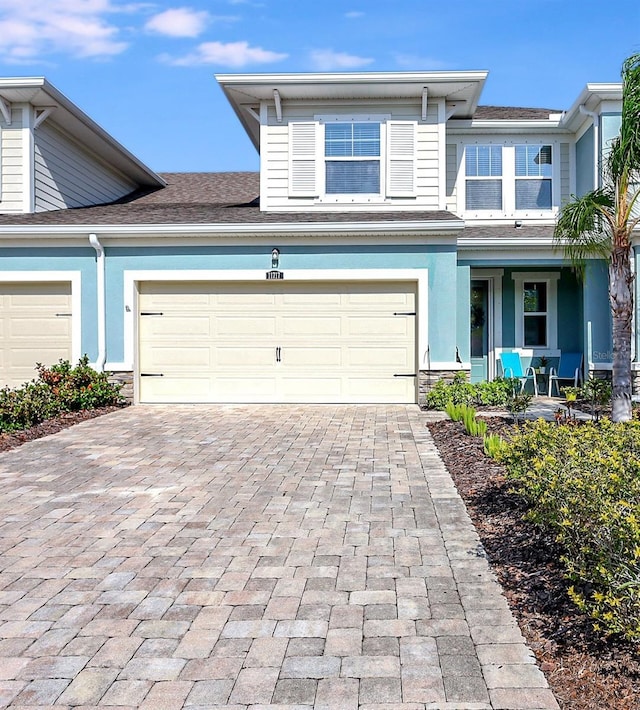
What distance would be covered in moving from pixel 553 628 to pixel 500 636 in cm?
27

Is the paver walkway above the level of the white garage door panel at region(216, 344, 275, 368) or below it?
below

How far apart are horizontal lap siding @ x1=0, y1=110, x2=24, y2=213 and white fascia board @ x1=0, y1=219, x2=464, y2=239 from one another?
5.79ft

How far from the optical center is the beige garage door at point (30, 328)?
12070 millimetres

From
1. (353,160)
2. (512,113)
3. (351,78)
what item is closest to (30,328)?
(353,160)

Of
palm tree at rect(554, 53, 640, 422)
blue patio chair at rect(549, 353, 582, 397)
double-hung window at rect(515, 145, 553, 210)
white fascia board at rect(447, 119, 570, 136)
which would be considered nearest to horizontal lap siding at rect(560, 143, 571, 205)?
double-hung window at rect(515, 145, 553, 210)

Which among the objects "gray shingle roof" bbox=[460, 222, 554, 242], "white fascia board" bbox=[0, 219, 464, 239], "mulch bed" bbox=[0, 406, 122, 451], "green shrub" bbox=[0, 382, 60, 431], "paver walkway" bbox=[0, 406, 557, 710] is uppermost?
"gray shingle roof" bbox=[460, 222, 554, 242]

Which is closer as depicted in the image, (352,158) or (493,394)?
(493,394)

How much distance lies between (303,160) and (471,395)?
5435 mm

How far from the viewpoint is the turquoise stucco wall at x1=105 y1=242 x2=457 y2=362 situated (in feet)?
38.3

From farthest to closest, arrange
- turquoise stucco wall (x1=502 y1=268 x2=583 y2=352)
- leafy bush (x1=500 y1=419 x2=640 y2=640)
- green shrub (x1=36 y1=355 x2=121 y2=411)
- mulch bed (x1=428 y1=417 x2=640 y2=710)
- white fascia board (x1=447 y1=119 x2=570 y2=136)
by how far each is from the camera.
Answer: white fascia board (x1=447 y1=119 x2=570 y2=136), turquoise stucco wall (x1=502 y1=268 x2=583 y2=352), green shrub (x1=36 y1=355 x2=121 y2=411), leafy bush (x1=500 y1=419 x2=640 y2=640), mulch bed (x1=428 y1=417 x2=640 y2=710)

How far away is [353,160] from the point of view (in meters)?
12.9

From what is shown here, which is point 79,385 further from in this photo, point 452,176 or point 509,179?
point 509,179

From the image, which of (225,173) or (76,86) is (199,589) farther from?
(225,173)

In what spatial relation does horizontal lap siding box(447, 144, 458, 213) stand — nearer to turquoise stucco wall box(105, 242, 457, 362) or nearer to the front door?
the front door
